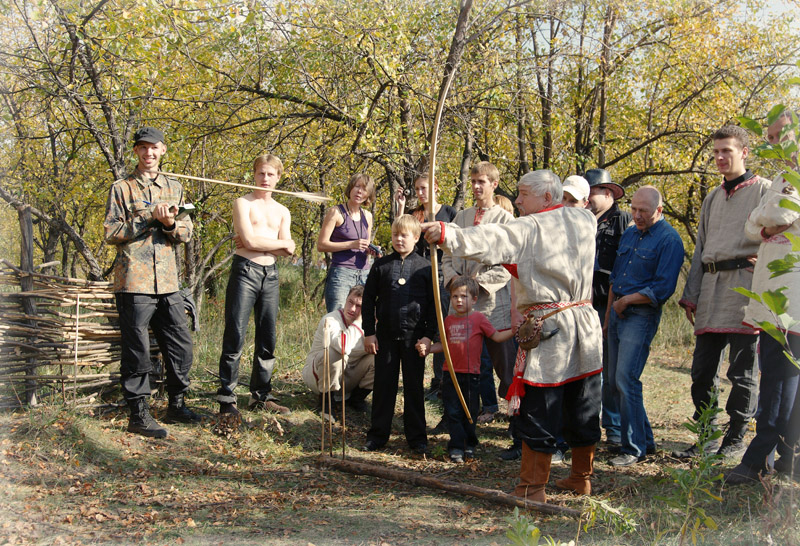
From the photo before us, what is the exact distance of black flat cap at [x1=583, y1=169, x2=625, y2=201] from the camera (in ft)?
18.0

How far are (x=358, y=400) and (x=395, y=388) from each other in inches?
39.9

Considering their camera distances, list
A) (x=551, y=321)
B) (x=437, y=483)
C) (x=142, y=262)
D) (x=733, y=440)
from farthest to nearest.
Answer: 1. (x=142, y=262)
2. (x=733, y=440)
3. (x=437, y=483)
4. (x=551, y=321)

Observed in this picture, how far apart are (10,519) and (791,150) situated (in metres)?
3.94

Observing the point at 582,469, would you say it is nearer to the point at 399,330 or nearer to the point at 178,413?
the point at 399,330

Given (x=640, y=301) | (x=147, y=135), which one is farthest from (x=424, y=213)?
(x=147, y=135)

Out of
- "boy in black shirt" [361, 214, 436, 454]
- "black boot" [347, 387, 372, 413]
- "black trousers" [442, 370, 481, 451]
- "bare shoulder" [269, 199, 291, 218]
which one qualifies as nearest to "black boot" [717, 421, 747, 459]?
"black trousers" [442, 370, 481, 451]

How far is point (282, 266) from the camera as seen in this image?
56.1 feet

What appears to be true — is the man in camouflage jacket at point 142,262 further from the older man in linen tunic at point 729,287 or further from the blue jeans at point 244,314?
the older man in linen tunic at point 729,287

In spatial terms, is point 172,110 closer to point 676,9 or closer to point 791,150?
point 676,9

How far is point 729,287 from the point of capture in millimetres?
4426

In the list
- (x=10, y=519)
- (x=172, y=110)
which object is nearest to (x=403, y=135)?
(x=172, y=110)

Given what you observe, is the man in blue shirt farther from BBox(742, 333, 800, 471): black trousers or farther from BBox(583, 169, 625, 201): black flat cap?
BBox(742, 333, 800, 471): black trousers

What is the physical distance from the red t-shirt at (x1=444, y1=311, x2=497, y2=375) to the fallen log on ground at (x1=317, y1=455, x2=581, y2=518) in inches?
35.8

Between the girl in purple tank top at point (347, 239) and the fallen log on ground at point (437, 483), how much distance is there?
61.6 inches
